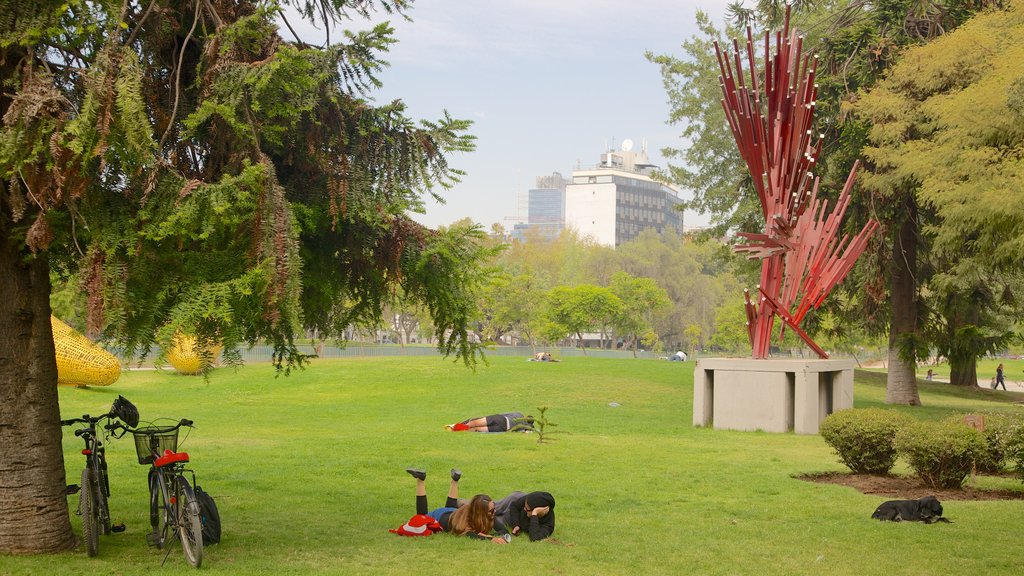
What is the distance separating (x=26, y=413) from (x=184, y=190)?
2.59 metres

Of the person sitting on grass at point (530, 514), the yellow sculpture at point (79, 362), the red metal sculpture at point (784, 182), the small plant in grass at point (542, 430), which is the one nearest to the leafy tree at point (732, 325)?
the red metal sculpture at point (784, 182)

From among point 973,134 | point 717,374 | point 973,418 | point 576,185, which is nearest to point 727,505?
point 973,418

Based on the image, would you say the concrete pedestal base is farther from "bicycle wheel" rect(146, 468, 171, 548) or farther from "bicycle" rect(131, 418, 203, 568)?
"bicycle wheel" rect(146, 468, 171, 548)

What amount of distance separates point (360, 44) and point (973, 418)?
31.4 feet

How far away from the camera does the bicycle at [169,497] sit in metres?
7.28

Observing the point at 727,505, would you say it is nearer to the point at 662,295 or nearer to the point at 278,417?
the point at 278,417

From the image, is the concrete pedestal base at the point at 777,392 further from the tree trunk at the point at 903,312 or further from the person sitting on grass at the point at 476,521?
the person sitting on grass at the point at 476,521

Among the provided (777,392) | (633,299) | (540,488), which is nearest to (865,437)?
(540,488)

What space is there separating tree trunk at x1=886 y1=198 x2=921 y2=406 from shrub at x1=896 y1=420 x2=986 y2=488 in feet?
48.0

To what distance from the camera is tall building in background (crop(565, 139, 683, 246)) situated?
159 meters

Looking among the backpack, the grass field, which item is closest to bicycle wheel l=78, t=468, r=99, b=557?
the grass field

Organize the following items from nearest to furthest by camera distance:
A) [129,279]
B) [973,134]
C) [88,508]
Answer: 1. [129,279]
2. [88,508]
3. [973,134]

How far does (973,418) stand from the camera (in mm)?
12898

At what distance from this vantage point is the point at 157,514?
26.2 ft
